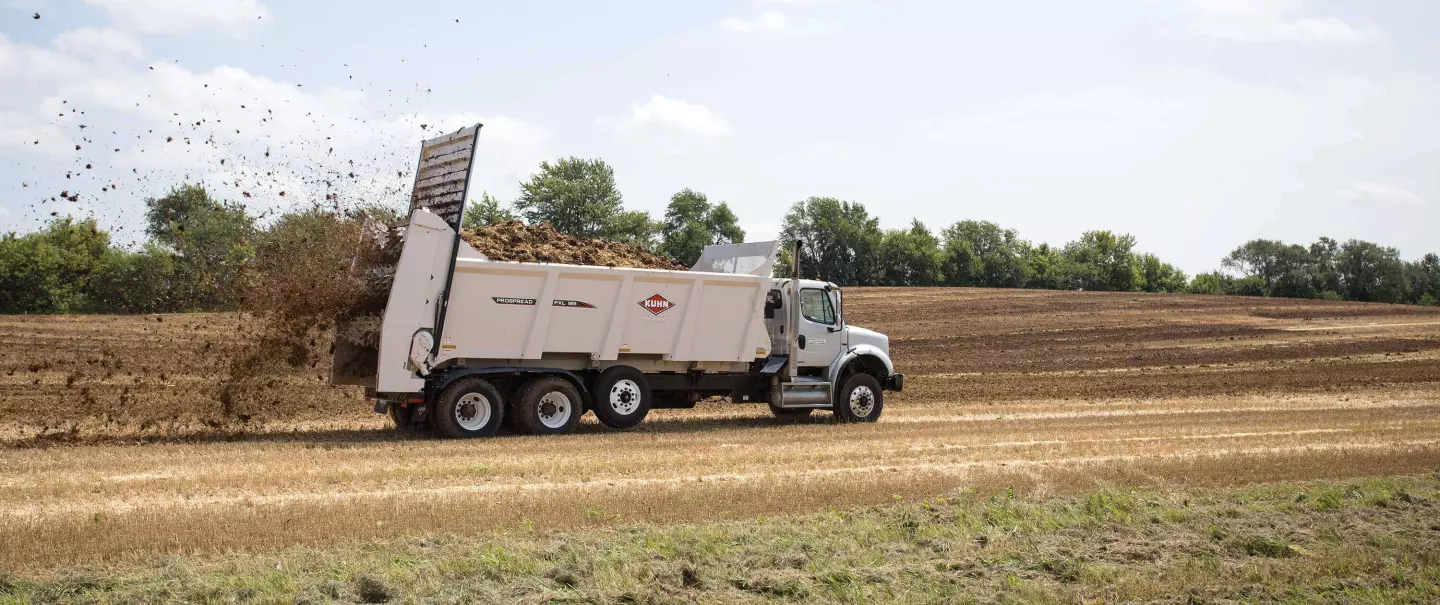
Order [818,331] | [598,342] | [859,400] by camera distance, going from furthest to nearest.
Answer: [859,400] → [818,331] → [598,342]

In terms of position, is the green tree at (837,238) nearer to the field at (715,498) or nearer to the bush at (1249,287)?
the bush at (1249,287)

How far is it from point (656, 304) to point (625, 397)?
140 centimetres

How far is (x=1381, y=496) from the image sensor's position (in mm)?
9711

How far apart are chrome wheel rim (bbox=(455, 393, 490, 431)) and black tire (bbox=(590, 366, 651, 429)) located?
163 centimetres

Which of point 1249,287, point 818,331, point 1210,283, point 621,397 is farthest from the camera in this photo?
point 1210,283

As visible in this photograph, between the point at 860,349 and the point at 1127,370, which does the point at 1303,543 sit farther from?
the point at 1127,370

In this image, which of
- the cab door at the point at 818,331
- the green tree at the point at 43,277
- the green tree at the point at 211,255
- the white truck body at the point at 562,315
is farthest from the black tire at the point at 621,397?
the green tree at the point at 43,277

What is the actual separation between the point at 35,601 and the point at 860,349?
1379 centimetres

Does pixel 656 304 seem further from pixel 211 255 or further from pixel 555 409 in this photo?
pixel 211 255

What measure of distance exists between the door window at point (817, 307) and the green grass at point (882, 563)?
29.9ft

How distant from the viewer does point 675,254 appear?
54594mm

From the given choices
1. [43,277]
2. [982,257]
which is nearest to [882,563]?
[43,277]

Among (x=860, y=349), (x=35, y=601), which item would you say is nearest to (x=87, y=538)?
(x=35, y=601)

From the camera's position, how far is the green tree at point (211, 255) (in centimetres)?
1644
